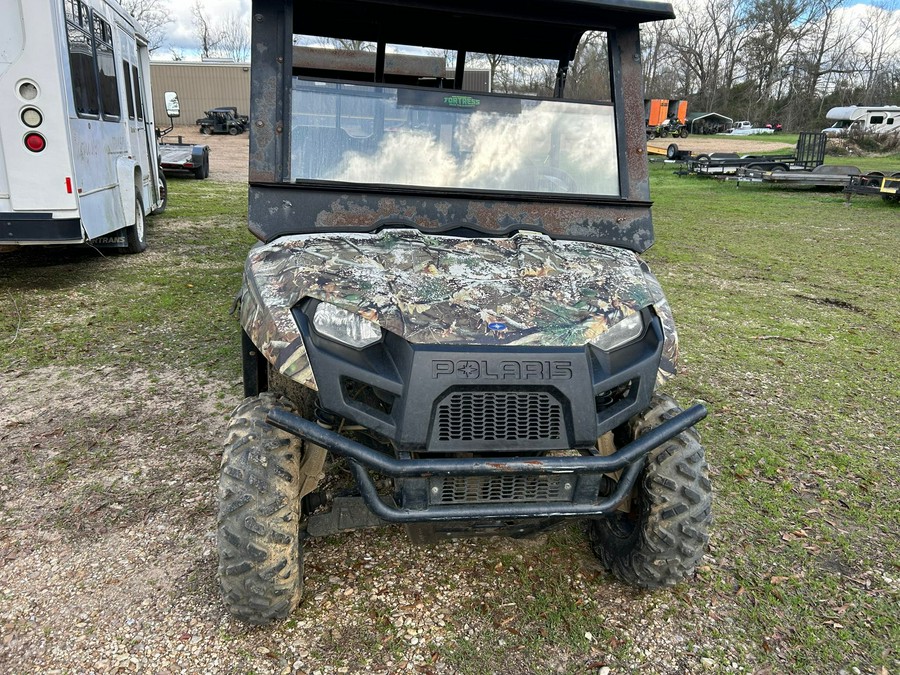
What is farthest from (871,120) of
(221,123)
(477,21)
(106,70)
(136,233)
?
(477,21)

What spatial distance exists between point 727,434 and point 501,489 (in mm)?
2649

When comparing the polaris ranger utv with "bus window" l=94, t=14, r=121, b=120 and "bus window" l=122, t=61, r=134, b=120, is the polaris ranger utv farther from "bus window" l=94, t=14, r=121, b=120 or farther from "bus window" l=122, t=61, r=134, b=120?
"bus window" l=122, t=61, r=134, b=120

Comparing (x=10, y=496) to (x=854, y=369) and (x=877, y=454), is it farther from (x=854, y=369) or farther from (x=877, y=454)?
(x=854, y=369)

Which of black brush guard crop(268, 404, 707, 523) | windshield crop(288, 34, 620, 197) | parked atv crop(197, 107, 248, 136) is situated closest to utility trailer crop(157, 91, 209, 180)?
windshield crop(288, 34, 620, 197)

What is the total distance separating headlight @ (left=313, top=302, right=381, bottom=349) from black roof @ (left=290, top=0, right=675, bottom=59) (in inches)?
57.8

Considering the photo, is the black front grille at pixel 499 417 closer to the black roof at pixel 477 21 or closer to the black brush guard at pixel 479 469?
the black brush guard at pixel 479 469

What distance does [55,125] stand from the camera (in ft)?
19.1

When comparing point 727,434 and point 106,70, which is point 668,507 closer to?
point 727,434

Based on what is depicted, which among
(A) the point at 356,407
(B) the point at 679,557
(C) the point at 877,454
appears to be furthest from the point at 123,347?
(C) the point at 877,454

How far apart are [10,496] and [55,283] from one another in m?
4.39

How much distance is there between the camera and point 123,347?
5324 mm

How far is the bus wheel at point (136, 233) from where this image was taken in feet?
27.4

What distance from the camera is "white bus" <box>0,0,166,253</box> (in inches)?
221

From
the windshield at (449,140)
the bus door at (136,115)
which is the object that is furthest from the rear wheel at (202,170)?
the windshield at (449,140)
